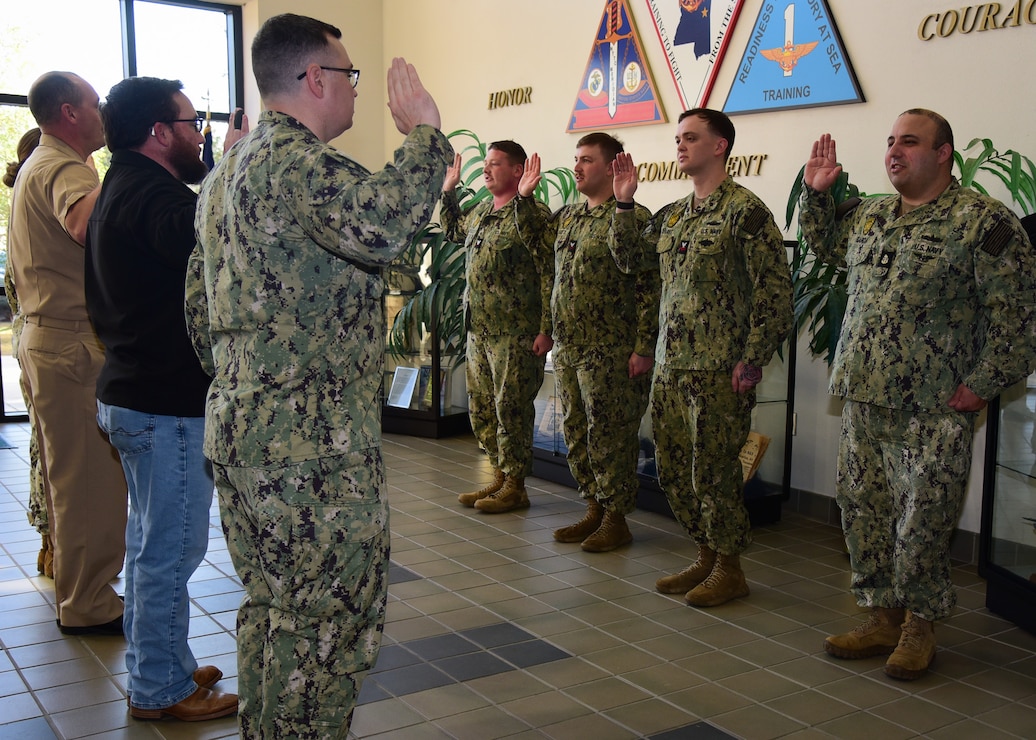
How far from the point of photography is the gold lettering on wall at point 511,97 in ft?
21.3

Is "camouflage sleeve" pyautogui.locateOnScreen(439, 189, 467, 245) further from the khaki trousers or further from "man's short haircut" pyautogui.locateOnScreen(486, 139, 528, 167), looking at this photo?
the khaki trousers

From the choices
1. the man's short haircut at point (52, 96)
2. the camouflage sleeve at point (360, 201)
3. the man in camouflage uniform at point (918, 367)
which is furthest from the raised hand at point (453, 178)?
the camouflage sleeve at point (360, 201)

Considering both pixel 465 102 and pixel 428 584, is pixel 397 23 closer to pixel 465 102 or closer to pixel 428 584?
pixel 465 102

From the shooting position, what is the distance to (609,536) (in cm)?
417

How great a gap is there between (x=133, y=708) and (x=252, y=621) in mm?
901

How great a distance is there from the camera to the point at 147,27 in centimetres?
753

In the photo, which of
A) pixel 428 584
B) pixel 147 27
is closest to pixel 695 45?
pixel 428 584

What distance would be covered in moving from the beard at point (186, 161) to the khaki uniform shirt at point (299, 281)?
86 cm

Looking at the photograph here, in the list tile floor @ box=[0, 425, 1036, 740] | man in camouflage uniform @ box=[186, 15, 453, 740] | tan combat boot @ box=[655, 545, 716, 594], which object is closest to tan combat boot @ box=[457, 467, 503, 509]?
tile floor @ box=[0, 425, 1036, 740]

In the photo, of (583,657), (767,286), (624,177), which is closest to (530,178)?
(624,177)

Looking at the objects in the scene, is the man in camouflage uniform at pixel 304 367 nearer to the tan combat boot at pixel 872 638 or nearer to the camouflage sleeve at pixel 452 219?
the tan combat boot at pixel 872 638

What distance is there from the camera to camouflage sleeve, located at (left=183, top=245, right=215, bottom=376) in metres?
2.11

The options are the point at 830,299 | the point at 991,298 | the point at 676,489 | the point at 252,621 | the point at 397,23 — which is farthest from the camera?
the point at 397,23

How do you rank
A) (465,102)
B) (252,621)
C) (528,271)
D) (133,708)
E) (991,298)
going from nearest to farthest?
(252,621), (133,708), (991,298), (528,271), (465,102)
